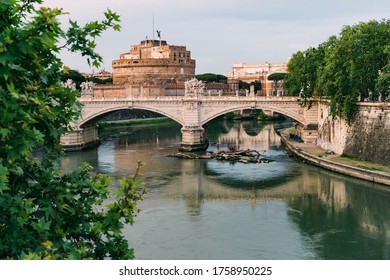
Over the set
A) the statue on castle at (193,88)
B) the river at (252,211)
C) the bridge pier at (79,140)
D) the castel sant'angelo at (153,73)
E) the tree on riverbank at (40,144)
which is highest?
the castel sant'angelo at (153,73)

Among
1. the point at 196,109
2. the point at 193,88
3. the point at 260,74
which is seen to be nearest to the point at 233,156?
the point at 196,109

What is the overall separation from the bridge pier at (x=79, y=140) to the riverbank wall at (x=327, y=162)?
11.4 metres

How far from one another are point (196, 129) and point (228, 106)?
2274mm

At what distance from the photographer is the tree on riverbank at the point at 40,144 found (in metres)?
4.33

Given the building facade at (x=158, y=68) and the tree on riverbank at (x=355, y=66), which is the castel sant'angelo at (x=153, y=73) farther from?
the tree on riverbank at (x=355, y=66)

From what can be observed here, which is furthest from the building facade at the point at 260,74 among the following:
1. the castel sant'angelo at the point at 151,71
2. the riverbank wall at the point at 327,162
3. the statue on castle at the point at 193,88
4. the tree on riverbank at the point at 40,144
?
the tree on riverbank at the point at 40,144

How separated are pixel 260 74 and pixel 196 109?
46348 mm

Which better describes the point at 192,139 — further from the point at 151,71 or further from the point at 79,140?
the point at 151,71

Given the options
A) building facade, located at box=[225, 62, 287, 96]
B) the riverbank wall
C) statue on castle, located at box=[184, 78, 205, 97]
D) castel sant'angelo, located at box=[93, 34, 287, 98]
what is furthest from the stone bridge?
building facade, located at box=[225, 62, 287, 96]

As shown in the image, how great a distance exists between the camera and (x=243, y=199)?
17.7 metres

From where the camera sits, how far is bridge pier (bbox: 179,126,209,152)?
2898cm

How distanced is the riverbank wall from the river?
0.94 ft

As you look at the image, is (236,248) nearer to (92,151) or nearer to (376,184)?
(376,184)

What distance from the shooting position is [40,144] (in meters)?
5.13
